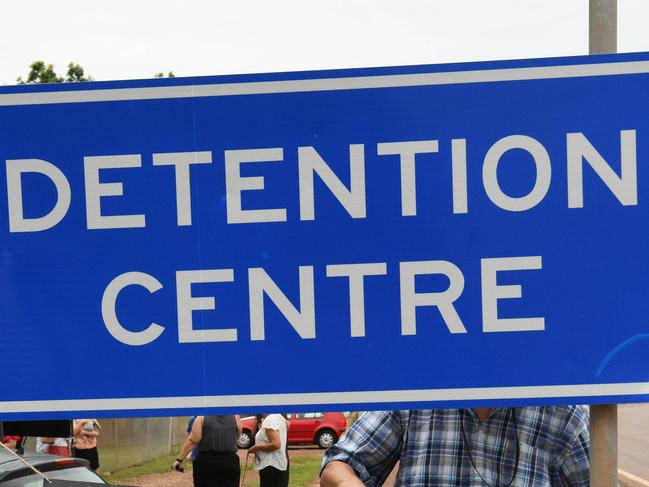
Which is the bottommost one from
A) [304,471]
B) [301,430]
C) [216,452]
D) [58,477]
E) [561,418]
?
[301,430]

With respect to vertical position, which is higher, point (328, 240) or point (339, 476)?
point (328, 240)

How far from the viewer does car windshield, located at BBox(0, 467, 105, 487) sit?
4867 millimetres

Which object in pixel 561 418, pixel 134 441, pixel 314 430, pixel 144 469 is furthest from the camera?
pixel 314 430

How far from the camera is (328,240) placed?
184 cm

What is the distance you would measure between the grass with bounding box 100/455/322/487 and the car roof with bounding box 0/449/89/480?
29.4 feet

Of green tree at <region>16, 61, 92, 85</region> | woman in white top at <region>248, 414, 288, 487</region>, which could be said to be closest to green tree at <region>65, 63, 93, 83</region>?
green tree at <region>16, 61, 92, 85</region>

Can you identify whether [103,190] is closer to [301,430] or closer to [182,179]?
[182,179]

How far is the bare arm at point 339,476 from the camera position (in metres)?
2.24

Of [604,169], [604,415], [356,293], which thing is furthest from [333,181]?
[604,415]

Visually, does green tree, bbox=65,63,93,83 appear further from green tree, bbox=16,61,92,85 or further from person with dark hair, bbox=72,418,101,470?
person with dark hair, bbox=72,418,101,470

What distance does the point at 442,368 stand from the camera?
1824mm

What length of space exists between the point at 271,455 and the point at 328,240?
303 inches

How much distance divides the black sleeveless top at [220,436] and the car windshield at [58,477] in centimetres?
218

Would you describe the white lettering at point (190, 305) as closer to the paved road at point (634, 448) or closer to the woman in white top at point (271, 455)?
the woman in white top at point (271, 455)
